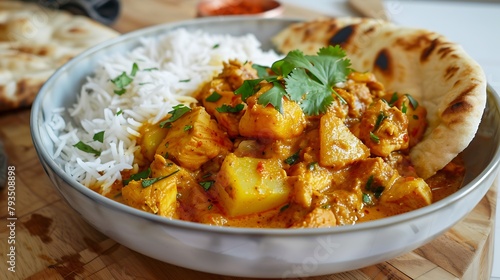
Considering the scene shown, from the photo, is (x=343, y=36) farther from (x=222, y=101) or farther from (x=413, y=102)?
(x=222, y=101)

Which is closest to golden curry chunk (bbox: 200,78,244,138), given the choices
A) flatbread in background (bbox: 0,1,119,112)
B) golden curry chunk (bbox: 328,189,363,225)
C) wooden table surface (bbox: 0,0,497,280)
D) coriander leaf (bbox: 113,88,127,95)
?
coriander leaf (bbox: 113,88,127,95)

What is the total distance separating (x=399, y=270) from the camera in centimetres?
236

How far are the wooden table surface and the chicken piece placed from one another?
25cm

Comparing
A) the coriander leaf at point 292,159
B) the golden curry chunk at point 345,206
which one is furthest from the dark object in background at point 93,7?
the golden curry chunk at point 345,206

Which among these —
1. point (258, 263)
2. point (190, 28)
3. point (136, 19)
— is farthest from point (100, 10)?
point (258, 263)

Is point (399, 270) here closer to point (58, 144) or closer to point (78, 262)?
point (78, 262)

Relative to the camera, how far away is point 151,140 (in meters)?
2.86

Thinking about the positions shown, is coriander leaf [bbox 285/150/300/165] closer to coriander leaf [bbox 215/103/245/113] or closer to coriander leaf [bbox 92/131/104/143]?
coriander leaf [bbox 215/103/245/113]

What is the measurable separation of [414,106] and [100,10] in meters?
3.45

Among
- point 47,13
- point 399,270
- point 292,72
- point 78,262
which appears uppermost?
point 292,72

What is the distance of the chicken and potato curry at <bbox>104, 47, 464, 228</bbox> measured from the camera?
94.0 inches

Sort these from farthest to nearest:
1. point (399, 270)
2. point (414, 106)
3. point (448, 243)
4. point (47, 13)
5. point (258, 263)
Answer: point (47, 13), point (414, 106), point (448, 243), point (399, 270), point (258, 263)

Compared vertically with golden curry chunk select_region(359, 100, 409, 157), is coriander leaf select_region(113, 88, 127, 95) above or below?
below

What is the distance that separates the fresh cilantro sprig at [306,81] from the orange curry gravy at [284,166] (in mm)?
45
